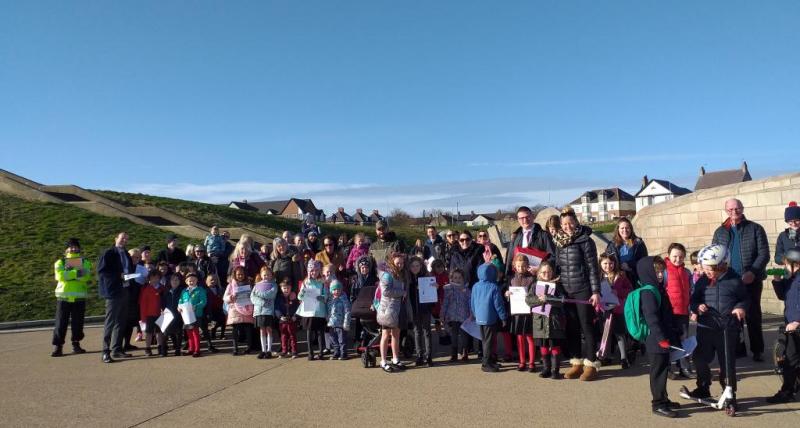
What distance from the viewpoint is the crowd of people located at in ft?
18.7

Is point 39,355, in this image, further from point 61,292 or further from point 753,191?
point 753,191

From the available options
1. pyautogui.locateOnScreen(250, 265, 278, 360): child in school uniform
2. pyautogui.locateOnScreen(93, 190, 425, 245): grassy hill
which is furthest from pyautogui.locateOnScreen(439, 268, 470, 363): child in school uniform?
pyautogui.locateOnScreen(93, 190, 425, 245): grassy hill

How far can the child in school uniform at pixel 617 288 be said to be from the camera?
24.6 feet

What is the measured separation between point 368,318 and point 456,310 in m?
1.22

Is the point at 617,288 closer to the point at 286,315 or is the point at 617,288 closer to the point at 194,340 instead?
the point at 286,315

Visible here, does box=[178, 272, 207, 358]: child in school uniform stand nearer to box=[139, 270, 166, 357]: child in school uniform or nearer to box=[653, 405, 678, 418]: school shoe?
box=[139, 270, 166, 357]: child in school uniform

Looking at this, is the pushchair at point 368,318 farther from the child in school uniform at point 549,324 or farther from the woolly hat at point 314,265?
the child in school uniform at point 549,324

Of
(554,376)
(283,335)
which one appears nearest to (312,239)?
(283,335)

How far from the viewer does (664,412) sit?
5328 millimetres

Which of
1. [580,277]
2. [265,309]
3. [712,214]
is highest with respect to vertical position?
[712,214]

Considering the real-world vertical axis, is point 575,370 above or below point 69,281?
below

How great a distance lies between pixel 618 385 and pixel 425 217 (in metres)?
77.3

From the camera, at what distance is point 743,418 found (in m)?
5.25

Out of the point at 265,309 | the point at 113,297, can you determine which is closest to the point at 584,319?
the point at 265,309
